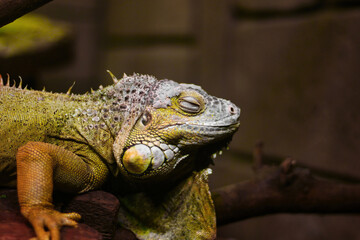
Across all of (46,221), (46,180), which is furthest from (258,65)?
(46,221)

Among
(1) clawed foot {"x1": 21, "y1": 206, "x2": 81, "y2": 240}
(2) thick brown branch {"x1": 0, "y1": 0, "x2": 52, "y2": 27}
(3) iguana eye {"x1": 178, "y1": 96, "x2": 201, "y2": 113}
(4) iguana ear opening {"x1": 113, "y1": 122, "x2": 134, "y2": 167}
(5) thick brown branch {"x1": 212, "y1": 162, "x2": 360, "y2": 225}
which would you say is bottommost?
(5) thick brown branch {"x1": 212, "y1": 162, "x2": 360, "y2": 225}

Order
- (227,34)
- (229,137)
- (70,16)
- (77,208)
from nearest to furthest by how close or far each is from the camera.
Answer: (77,208) < (229,137) < (227,34) < (70,16)

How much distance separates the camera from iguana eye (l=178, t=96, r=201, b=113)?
8.06 feet

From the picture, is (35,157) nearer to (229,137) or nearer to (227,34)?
(229,137)

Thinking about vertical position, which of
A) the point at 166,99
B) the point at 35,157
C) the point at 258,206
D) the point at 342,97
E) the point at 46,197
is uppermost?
the point at 166,99

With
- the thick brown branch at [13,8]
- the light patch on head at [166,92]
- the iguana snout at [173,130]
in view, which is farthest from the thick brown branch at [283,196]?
the thick brown branch at [13,8]

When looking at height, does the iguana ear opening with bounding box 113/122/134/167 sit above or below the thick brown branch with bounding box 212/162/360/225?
above

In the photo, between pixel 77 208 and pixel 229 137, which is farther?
pixel 229 137

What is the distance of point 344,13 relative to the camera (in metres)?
5.09

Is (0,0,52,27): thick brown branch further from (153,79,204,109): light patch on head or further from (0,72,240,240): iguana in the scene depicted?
(153,79,204,109): light patch on head

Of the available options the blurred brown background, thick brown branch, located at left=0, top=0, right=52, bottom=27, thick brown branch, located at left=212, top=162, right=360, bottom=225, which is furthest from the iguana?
the blurred brown background

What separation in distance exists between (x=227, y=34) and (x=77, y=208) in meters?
5.35

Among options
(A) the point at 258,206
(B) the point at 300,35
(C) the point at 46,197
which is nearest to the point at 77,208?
(C) the point at 46,197

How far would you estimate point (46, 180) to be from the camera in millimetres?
2172
